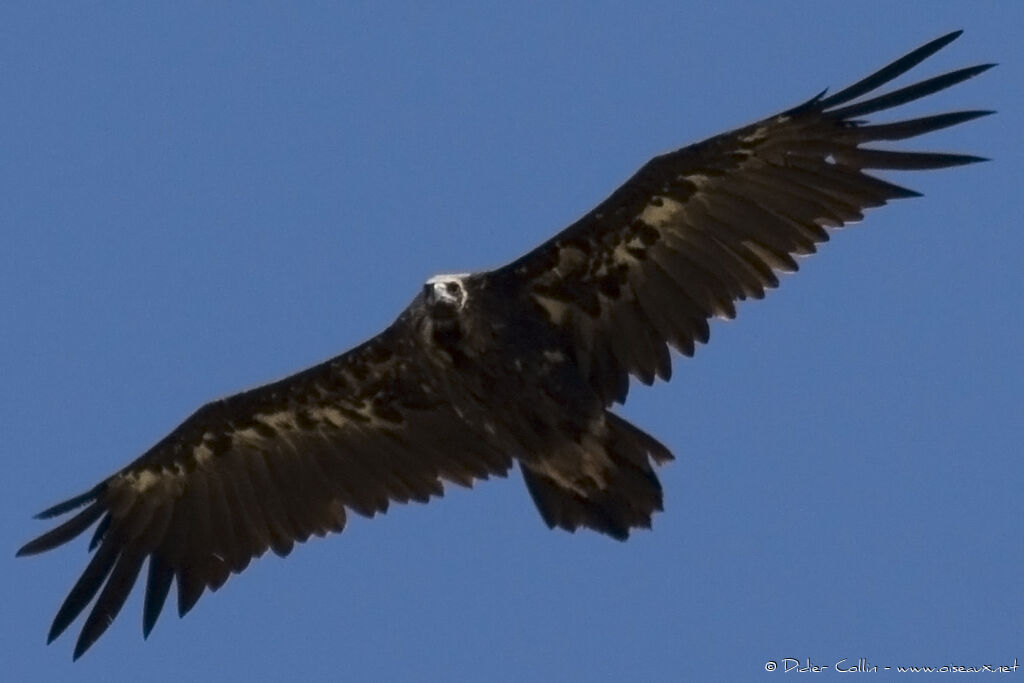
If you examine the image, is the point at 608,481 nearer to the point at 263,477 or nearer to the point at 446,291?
the point at 446,291

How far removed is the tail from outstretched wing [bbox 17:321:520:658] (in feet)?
3.41

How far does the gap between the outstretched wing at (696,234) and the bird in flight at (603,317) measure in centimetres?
1

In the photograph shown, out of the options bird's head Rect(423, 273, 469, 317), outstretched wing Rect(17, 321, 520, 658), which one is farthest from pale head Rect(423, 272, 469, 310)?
outstretched wing Rect(17, 321, 520, 658)

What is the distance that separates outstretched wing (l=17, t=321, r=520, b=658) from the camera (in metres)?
18.5

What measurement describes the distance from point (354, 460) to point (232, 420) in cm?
101

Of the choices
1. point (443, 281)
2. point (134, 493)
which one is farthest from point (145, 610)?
point (443, 281)

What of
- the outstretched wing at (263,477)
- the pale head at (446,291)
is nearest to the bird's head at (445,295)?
the pale head at (446,291)

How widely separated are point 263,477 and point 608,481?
3200 millimetres

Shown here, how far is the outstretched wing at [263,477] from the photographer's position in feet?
60.7

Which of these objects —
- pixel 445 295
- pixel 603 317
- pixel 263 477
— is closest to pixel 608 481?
pixel 603 317

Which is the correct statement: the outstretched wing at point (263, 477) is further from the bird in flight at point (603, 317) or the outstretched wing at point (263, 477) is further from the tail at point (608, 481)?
the tail at point (608, 481)

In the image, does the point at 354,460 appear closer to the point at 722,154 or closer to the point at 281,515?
the point at 281,515

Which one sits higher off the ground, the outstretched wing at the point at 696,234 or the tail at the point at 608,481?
the outstretched wing at the point at 696,234

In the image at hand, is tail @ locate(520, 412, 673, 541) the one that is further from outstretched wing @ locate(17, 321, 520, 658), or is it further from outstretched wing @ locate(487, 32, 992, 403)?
outstretched wing @ locate(17, 321, 520, 658)
